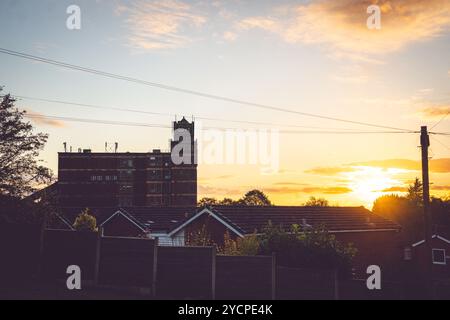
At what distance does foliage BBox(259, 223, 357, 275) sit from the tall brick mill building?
276 ft

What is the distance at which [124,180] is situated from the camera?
105812mm

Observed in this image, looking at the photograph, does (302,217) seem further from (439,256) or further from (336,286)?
(336,286)

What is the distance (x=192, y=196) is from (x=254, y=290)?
8822 centimetres

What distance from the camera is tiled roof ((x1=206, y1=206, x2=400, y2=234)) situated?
3500 centimetres

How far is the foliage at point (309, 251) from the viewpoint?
22875 mm

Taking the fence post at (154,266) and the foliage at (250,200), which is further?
the foliage at (250,200)

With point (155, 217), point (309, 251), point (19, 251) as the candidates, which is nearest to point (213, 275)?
point (309, 251)

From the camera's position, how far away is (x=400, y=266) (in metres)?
43.4

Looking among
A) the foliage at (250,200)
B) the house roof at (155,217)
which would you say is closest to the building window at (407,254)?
the house roof at (155,217)

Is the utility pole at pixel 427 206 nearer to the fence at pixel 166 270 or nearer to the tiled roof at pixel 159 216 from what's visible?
the fence at pixel 166 270

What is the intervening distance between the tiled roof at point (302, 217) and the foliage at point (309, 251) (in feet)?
23.8

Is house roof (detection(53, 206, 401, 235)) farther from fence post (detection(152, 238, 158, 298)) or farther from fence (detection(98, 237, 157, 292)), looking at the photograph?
fence (detection(98, 237, 157, 292))

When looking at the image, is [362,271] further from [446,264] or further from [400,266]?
[446,264]

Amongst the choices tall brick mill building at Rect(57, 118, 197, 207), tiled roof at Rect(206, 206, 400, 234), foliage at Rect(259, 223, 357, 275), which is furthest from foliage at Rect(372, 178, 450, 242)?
foliage at Rect(259, 223, 357, 275)
